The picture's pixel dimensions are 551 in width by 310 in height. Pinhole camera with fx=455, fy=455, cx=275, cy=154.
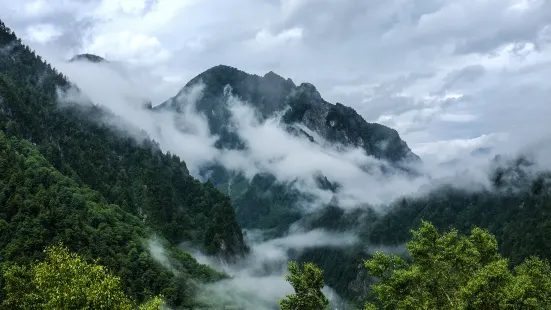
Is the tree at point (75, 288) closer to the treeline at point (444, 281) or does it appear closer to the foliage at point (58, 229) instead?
the treeline at point (444, 281)

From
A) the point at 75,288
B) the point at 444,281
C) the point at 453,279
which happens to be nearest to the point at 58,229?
the point at 75,288

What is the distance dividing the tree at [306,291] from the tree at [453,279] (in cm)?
659

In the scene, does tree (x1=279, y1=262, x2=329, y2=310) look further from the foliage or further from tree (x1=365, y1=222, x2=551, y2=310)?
the foliage

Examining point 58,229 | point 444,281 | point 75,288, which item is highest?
point 75,288

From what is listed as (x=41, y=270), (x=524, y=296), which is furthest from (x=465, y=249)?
(x=41, y=270)

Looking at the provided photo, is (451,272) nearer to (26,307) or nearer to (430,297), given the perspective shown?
(430,297)

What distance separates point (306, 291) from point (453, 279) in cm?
1790

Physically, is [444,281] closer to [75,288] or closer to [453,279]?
[453,279]

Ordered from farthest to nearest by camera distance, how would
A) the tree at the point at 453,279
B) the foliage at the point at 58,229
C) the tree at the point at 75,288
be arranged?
the foliage at the point at 58,229, the tree at the point at 453,279, the tree at the point at 75,288

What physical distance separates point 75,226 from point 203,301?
2579 inches

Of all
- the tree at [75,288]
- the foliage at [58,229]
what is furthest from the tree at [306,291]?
the foliage at [58,229]

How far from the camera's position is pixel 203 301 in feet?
649

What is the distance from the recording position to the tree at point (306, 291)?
188 ft

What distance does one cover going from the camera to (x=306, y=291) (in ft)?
191
